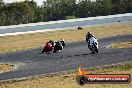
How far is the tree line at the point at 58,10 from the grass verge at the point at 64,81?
68.6 meters

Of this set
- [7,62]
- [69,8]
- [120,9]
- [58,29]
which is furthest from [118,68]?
[69,8]

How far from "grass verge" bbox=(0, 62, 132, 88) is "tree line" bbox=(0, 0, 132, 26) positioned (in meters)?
68.6

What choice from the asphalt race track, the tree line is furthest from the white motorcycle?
the tree line

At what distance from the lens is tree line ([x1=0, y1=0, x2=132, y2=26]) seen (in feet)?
320

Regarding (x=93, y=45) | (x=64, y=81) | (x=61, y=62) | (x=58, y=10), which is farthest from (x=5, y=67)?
(x=58, y=10)

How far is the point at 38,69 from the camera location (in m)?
Result: 22.8

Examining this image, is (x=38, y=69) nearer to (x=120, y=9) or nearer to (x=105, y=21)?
(x=105, y=21)

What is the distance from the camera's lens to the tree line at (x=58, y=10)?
97.6 meters

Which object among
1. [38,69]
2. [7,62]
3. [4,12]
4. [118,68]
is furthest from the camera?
[4,12]

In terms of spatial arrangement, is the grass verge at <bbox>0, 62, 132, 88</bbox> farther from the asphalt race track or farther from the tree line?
the tree line

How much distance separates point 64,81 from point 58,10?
98.8m

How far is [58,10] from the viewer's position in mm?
115875

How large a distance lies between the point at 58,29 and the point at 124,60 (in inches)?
1291

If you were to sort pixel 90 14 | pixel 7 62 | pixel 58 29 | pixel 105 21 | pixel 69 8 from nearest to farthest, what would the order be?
pixel 7 62
pixel 58 29
pixel 105 21
pixel 90 14
pixel 69 8
